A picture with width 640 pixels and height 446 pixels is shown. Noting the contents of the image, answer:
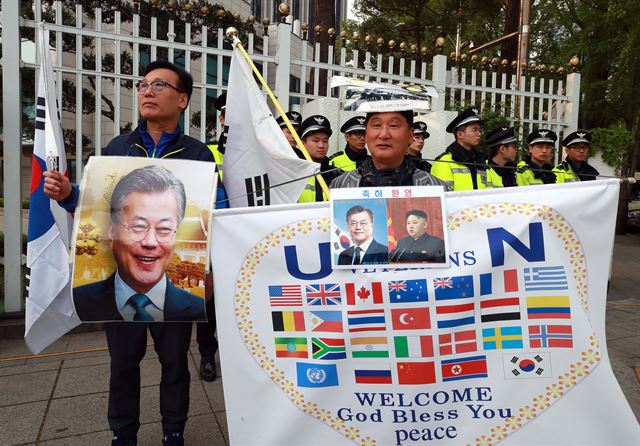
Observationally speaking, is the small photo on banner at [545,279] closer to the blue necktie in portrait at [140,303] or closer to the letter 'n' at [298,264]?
the letter 'n' at [298,264]

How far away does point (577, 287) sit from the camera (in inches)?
81.0

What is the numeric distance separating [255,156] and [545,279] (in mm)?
1525

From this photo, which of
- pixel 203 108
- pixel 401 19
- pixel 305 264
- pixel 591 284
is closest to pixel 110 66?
pixel 203 108

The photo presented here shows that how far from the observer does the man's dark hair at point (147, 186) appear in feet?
7.27

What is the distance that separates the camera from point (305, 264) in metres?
2.10

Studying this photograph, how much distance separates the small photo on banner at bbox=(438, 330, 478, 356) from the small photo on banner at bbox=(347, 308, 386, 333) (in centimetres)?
25

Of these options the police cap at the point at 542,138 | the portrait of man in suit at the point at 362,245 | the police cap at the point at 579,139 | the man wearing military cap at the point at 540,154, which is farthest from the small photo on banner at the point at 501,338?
the police cap at the point at 579,139

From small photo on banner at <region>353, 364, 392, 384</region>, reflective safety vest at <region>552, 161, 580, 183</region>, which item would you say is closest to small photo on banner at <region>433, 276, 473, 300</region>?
small photo on banner at <region>353, 364, 392, 384</region>

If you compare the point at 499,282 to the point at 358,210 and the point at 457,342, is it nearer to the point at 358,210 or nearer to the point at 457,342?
the point at 457,342

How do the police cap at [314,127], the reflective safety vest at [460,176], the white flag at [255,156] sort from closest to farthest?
1. the white flag at [255,156]
2. the police cap at [314,127]
3. the reflective safety vest at [460,176]

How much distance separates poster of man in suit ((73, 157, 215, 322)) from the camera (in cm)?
218

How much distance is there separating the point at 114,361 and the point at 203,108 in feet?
10.5

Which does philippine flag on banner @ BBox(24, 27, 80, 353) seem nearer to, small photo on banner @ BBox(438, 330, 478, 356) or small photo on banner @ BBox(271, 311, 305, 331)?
small photo on banner @ BBox(271, 311, 305, 331)

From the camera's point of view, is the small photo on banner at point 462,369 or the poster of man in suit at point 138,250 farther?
the poster of man in suit at point 138,250
